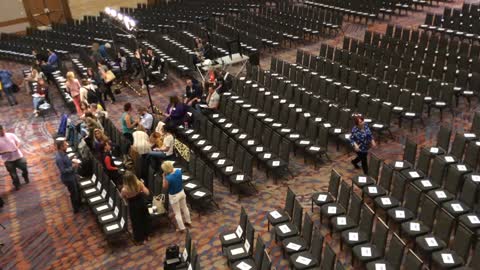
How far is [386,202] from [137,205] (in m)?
4.20

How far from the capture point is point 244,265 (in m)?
7.16

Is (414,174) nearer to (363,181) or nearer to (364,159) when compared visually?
(363,181)

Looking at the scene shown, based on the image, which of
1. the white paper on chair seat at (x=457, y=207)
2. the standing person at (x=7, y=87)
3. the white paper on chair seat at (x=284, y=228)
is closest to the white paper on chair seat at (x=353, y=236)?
the white paper on chair seat at (x=284, y=228)

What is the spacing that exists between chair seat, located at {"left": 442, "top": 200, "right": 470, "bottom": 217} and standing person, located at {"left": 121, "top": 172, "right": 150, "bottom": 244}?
4.91m

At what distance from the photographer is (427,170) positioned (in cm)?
887

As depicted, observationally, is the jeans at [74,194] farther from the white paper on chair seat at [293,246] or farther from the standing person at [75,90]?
the standing person at [75,90]

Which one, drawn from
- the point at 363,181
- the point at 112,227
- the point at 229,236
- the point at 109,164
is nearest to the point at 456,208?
the point at 363,181

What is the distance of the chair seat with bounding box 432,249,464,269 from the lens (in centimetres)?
653

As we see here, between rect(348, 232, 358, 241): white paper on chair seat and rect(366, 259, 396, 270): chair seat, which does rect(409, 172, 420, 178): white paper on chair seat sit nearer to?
rect(348, 232, 358, 241): white paper on chair seat

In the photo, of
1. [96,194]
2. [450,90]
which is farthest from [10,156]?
Answer: [450,90]

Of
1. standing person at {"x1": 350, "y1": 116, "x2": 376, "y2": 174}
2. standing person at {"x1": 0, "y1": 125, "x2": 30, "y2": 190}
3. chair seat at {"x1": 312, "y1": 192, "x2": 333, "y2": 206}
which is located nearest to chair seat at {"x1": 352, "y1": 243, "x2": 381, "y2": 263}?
chair seat at {"x1": 312, "y1": 192, "x2": 333, "y2": 206}

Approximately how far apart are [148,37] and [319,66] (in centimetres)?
906

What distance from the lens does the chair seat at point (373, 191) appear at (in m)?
8.34

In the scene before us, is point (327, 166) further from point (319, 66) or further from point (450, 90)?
point (319, 66)
